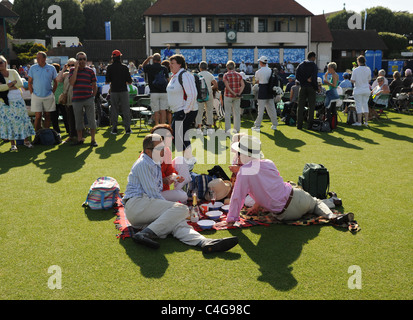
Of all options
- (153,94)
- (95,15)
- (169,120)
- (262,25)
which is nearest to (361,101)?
(169,120)

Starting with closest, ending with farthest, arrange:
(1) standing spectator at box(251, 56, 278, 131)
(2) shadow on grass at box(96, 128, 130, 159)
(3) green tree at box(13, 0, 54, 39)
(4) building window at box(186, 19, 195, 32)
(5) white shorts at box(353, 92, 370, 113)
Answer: (2) shadow on grass at box(96, 128, 130, 159) → (1) standing spectator at box(251, 56, 278, 131) → (5) white shorts at box(353, 92, 370, 113) → (4) building window at box(186, 19, 195, 32) → (3) green tree at box(13, 0, 54, 39)

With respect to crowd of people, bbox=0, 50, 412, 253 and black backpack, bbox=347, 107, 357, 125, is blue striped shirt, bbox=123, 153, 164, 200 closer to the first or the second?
crowd of people, bbox=0, 50, 412, 253

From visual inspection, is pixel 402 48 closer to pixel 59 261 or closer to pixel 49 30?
pixel 49 30

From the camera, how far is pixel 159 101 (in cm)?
1100

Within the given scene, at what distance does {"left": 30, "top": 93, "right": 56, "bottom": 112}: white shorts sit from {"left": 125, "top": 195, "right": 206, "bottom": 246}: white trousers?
658 cm

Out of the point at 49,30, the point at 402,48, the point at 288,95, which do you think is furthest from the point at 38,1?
the point at 288,95

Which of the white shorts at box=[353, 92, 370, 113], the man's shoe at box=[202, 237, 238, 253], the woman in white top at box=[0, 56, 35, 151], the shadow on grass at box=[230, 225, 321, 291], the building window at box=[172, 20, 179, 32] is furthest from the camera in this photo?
the building window at box=[172, 20, 179, 32]

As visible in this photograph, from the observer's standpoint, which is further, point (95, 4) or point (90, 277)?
point (95, 4)

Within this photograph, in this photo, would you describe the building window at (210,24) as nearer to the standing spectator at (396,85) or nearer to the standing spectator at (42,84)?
the standing spectator at (396,85)

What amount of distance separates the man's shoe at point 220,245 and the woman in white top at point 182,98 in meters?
3.53

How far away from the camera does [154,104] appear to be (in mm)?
11000

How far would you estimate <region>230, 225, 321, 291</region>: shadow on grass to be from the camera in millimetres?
3748

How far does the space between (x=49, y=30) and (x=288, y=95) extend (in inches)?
2241

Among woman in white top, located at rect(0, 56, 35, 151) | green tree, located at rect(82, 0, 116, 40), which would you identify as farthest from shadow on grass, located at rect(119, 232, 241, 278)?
green tree, located at rect(82, 0, 116, 40)
